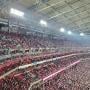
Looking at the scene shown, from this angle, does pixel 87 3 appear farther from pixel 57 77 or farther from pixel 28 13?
pixel 57 77

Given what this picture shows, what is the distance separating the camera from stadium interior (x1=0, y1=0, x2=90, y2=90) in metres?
11.5

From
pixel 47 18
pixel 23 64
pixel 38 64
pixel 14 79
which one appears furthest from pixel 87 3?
pixel 14 79

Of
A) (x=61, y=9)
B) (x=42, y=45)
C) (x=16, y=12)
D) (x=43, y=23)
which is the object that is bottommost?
(x=42, y=45)

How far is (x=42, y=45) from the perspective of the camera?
82.5 feet

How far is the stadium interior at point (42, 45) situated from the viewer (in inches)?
452

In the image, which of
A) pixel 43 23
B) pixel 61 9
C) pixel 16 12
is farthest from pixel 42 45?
pixel 61 9

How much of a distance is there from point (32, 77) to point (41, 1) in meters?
15.4

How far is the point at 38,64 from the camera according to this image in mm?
14742

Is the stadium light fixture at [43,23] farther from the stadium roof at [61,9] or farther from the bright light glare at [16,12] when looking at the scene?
the bright light glare at [16,12]

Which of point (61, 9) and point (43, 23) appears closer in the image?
point (61, 9)

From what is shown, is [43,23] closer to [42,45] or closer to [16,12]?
[42,45]

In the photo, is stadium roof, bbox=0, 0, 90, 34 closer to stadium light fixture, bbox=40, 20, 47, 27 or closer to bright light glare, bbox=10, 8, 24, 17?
bright light glare, bbox=10, 8, 24, 17

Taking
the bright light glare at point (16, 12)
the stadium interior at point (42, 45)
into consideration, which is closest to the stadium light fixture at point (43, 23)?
the stadium interior at point (42, 45)

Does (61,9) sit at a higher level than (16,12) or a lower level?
higher
